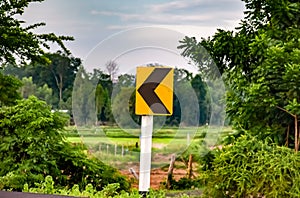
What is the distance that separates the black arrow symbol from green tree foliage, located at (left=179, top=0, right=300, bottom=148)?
0.72 ft

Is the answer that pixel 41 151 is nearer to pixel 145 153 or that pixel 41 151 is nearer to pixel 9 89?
pixel 9 89

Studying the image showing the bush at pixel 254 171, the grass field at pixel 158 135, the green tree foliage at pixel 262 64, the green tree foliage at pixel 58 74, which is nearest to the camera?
the bush at pixel 254 171

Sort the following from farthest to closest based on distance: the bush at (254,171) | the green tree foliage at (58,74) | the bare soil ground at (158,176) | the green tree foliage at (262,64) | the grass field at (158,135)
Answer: the green tree foliage at (58,74) → the bare soil ground at (158,176) → the grass field at (158,135) → the green tree foliage at (262,64) → the bush at (254,171)

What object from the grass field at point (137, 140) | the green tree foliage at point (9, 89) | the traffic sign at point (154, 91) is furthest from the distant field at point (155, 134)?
the green tree foliage at point (9, 89)

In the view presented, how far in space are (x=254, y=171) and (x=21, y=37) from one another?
182 cm

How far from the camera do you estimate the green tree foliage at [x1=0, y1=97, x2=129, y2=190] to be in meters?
3.69

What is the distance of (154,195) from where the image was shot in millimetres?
3340

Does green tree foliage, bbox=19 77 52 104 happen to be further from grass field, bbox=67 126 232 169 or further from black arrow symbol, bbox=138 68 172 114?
black arrow symbol, bbox=138 68 172 114

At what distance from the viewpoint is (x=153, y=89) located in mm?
3494

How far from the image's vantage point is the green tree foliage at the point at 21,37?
12.5 feet

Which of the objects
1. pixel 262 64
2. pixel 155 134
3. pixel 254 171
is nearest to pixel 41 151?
pixel 155 134

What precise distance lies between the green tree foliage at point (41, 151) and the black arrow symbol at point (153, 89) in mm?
552

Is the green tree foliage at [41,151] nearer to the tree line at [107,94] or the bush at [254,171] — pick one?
the tree line at [107,94]

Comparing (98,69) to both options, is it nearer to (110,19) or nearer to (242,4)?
(110,19)
